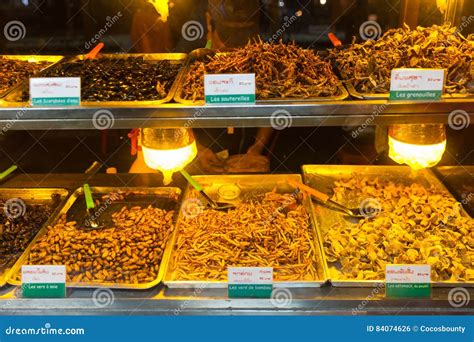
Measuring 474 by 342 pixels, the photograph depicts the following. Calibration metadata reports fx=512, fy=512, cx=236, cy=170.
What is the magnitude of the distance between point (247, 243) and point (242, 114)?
69cm

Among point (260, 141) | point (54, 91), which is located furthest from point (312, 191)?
point (54, 91)

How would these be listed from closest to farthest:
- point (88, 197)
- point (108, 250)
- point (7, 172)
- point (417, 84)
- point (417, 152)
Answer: point (417, 84) → point (108, 250) → point (417, 152) → point (88, 197) → point (7, 172)

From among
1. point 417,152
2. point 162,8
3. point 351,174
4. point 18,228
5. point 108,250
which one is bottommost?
point 108,250

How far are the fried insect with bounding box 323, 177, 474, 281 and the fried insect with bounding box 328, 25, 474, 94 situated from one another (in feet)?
2.36

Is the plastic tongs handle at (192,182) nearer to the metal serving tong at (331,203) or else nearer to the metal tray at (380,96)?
the metal serving tong at (331,203)

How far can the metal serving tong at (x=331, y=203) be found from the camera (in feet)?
8.84

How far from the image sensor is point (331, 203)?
9.14 feet

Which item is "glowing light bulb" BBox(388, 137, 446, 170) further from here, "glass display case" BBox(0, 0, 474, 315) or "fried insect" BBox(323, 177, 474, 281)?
"fried insect" BBox(323, 177, 474, 281)

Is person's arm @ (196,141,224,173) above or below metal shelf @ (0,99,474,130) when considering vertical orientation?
above

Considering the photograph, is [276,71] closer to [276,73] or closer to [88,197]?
[276,73]

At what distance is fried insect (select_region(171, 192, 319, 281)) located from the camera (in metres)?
2.30

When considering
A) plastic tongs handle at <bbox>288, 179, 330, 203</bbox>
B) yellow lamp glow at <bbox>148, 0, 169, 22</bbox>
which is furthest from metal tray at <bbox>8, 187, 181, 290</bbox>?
yellow lamp glow at <bbox>148, 0, 169, 22</bbox>

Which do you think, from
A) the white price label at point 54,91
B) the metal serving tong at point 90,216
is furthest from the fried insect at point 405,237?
the white price label at point 54,91

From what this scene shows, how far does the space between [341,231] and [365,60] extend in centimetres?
83
